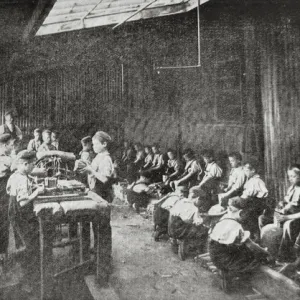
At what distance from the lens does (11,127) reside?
3910 mm

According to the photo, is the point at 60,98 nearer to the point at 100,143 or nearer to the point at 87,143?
the point at 87,143

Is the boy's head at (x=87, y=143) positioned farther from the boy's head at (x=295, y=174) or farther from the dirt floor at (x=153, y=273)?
the boy's head at (x=295, y=174)

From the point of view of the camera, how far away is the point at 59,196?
2.20 metres

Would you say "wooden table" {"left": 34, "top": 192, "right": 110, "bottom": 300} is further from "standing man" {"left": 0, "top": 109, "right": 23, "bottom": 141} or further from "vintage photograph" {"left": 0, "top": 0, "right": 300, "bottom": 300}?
"standing man" {"left": 0, "top": 109, "right": 23, "bottom": 141}

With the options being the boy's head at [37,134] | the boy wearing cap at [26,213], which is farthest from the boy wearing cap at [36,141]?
the boy wearing cap at [26,213]

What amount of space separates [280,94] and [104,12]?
209cm

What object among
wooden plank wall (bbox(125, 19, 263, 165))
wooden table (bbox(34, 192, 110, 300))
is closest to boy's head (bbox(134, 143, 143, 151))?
wooden plank wall (bbox(125, 19, 263, 165))

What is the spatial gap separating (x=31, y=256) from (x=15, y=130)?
2112 millimetres

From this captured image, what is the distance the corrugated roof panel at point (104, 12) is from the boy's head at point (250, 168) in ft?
5.77

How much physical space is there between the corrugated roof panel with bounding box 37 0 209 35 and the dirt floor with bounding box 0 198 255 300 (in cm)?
233

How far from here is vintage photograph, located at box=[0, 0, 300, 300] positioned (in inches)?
86.4

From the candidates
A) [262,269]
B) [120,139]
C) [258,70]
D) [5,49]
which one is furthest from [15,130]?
[262,269]

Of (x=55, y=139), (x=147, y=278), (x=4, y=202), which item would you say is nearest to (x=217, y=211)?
(x=147, y=278)

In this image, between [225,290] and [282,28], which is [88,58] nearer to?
[282,28]
